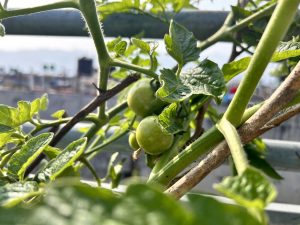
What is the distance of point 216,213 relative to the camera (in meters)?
0.15

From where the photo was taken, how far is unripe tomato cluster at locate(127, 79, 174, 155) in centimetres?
49

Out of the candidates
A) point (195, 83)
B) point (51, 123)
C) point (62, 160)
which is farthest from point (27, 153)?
point (51, 123)

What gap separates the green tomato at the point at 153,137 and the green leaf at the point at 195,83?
9cm

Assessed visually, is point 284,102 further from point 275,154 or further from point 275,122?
point 275,154

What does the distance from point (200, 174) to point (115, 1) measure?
1.38 feet

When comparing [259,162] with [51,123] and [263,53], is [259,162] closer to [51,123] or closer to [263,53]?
[51,123]

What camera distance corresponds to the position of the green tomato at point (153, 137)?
0.48m

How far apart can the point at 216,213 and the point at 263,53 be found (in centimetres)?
18

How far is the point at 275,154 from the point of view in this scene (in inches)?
35.6

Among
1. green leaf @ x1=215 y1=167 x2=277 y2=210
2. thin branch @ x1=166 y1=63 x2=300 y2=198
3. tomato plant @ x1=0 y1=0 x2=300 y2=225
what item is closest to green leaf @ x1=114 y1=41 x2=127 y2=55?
tomato plant @ x1=0 y1=0 x2=300 y2=225

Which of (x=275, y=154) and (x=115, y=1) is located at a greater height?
(x=115, y=1)

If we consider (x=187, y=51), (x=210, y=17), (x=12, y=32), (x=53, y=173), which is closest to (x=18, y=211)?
(x=53, y=173)

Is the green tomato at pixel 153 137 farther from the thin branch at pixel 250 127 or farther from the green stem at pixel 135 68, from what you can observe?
the thin branch at pixel 250 127

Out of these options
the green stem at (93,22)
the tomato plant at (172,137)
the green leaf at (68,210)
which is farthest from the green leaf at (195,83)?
the green leaf at (68,210)
